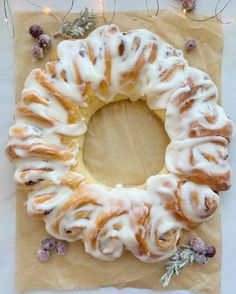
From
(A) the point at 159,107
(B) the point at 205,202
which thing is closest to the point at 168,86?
(A) the point at 159,107

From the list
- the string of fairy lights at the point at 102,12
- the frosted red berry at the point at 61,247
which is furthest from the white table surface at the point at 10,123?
the frosted red berry at the point at 61,247

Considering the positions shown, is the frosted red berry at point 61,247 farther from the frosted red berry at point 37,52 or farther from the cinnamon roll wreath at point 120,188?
the frosted red berry at point 37,52

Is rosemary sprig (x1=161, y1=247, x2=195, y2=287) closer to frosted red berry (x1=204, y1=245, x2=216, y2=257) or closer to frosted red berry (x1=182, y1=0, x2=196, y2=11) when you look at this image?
frosted red berry (x1=204, y1=245, x2=216, y2=257)

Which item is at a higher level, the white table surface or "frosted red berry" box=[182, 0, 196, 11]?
"frosted red berry" box=[182, 0, 196, 11]

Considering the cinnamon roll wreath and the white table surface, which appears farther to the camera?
the white table surface

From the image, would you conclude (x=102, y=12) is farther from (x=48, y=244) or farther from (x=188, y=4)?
(x=48, y=244)

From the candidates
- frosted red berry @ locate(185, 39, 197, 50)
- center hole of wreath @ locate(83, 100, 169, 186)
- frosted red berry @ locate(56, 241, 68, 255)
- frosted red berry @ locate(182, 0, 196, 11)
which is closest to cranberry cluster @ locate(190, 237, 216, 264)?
center hole of wreath @ locate(83, 100, 169, 186)

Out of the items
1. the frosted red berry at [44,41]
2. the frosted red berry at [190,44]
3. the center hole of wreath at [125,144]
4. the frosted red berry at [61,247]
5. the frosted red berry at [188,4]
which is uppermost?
the frosted red berry at [188,4]
